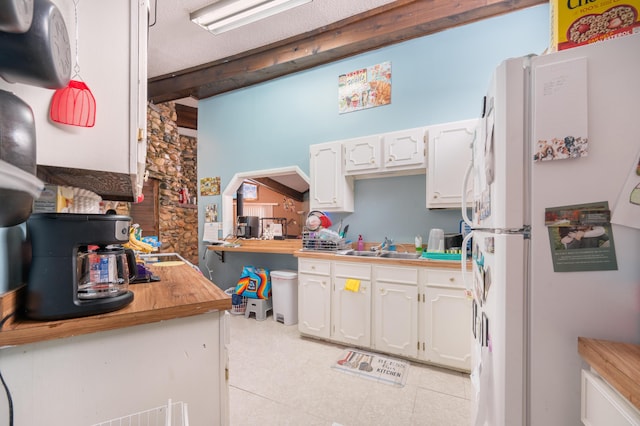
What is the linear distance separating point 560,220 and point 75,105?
5.32 ft

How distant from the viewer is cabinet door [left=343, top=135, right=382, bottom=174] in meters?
2.64

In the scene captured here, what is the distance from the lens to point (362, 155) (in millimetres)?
2719

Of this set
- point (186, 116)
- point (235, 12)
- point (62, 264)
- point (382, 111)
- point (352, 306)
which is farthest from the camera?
point (186, 116)

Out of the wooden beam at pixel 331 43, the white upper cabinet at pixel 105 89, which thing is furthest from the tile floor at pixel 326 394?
the wooden beam at pixel 331 43

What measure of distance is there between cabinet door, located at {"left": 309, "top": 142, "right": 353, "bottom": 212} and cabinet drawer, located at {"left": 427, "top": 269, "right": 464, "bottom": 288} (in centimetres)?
119

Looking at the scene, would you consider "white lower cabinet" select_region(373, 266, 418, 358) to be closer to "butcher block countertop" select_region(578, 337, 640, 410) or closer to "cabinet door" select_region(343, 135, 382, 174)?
"cabinet door" select_region(343, 135, 382, 174)

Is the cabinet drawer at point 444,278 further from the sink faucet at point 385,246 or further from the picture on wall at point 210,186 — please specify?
the picture on wall at point 210,186

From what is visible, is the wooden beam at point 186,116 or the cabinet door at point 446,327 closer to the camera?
the cabinet door at point 446,327

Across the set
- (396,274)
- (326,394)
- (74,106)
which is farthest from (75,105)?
(396,274)

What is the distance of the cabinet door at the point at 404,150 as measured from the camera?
8.02 ft

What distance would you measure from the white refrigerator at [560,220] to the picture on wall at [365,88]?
2.20 meters

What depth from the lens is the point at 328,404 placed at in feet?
5.72

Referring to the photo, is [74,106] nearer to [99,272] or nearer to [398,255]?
[99,272]

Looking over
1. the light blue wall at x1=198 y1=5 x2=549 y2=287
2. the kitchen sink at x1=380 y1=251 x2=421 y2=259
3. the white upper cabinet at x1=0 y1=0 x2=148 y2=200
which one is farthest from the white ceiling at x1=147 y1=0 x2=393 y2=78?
the kitchen sink at x1=380 y1=251 x2=421 y2=259
